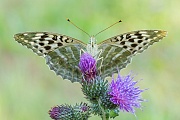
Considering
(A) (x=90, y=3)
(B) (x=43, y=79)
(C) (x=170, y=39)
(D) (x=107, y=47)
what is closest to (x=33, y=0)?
(A) (x=90, y=3)

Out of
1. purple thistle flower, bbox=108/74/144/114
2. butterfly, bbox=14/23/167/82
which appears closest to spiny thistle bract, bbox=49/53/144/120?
purple thistle flower, bbox=108/74/144/114

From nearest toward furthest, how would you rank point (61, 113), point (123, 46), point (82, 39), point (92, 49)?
point (61, 113) < point (92, 49) < point (123, 46) < point (82, 39)

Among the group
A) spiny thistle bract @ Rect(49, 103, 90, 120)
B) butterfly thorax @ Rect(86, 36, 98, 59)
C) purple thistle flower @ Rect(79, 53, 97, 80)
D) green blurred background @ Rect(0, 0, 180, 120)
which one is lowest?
spiny thistle bract @ Rect(49, 103, 90, 120)

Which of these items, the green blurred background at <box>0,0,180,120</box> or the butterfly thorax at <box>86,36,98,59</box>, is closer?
the butterfly thorax at <box>86,36,98,59</box>

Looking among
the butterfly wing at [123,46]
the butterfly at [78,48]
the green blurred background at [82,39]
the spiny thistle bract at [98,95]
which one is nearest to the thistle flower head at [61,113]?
the spiny thistle bract at [98,95]

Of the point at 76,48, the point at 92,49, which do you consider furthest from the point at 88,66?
the point at 76,48

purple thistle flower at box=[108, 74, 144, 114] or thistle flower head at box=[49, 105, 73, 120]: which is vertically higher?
purple thistle flower at box=[108, 74, 144, 114]

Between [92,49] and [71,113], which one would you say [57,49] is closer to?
[92,49]

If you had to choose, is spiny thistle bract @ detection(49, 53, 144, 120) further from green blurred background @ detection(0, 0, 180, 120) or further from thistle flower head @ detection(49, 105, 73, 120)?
green blurred background @ detection(0, 0, 180, 120)

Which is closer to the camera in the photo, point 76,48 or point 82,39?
point 76,48
